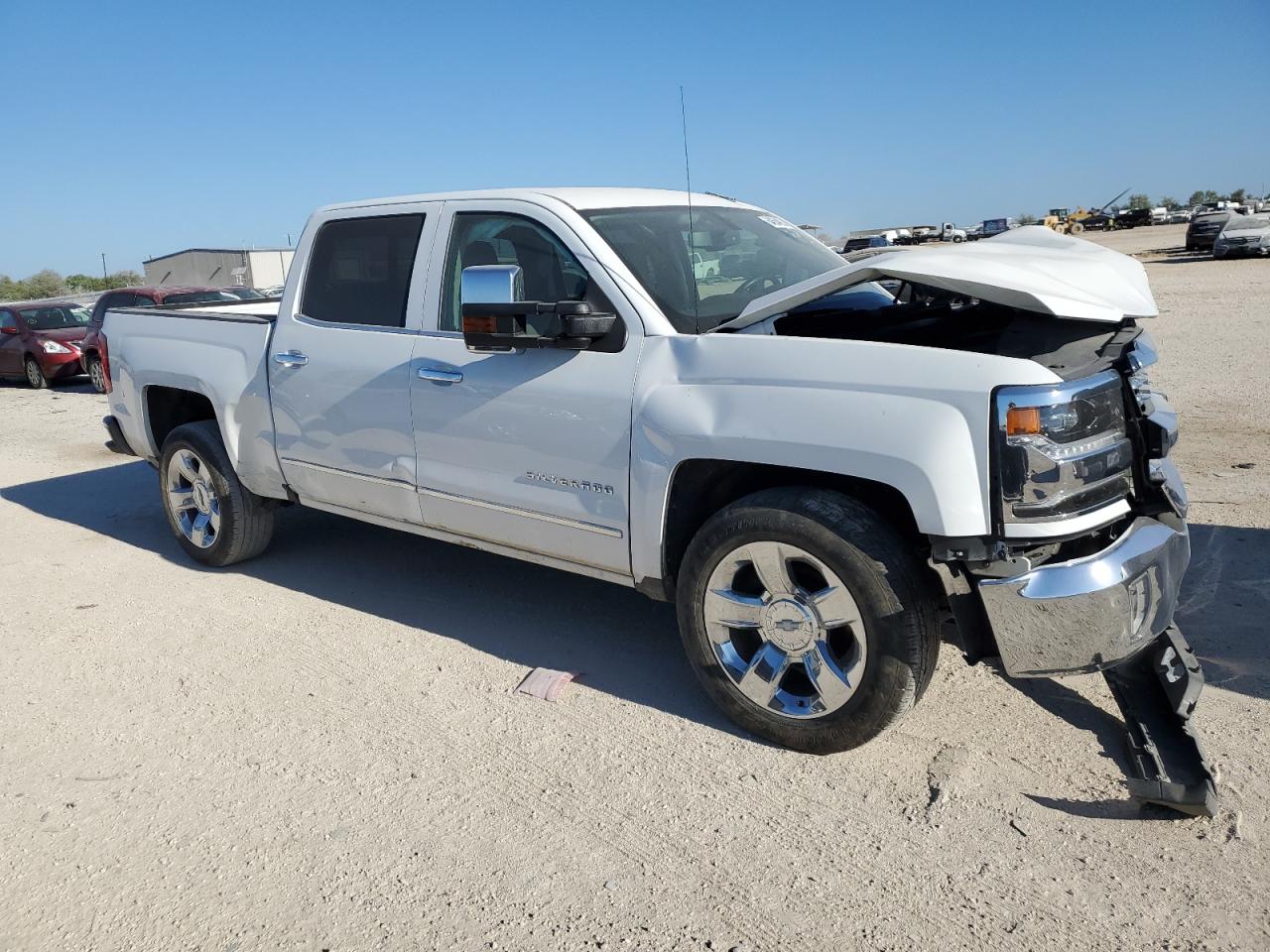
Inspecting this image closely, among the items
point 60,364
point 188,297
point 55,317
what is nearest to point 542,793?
point 188,297

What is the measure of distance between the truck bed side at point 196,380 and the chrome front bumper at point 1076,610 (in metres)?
3.79

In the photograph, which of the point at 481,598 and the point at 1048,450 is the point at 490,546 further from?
the point at 1048,450

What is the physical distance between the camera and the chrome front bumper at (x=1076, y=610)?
307 cm

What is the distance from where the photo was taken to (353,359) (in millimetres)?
4816

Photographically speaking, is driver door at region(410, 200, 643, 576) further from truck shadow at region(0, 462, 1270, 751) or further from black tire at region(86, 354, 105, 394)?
black tire at region(86, 354, 105, 394)

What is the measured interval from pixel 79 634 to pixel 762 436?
3.69 meters

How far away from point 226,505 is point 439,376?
2.05 meters

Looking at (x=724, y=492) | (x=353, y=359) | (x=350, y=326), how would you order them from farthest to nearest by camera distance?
(x=350, y=326), (x=353, y=359), (x=724, y=492)

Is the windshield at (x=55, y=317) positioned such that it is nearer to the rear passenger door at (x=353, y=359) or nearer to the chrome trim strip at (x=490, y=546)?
the rear passenger door at (x=353, y=359)

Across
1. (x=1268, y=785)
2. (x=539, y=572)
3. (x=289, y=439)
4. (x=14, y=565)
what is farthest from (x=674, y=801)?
(x=14, y=565)

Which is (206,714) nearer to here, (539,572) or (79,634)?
(79,634)

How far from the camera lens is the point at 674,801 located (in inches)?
132

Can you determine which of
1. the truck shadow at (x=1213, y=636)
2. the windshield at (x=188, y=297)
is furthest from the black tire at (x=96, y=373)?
the truck shadow at (x=1213, y=636)

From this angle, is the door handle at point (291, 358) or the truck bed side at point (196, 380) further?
the truck bed side at point (196, 380)
